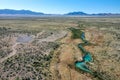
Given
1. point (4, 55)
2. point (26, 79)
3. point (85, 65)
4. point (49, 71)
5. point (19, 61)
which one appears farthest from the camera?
point (4, 55)

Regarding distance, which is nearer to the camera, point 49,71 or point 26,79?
point 26,79

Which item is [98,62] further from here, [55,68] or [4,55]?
[4,55]

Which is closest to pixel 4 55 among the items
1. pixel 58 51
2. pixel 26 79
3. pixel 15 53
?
pixel 15 53

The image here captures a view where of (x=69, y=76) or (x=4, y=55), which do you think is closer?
(x=69, y=76)

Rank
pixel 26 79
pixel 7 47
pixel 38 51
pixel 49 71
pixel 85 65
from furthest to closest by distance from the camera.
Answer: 1. pixel 7 47
2. pixel 38 51
3. pixel 85 65
4. pixel 49 71
5. pixel 26 79

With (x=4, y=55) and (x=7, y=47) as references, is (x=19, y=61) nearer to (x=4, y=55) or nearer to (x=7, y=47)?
(x=4, y=55)

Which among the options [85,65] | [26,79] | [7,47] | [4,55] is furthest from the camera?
[7,47]

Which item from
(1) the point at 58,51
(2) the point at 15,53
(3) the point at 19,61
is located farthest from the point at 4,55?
(1) the point at 58,51

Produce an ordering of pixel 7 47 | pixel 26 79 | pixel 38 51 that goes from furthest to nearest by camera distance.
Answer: pixel 7 47, pixel 38 51, pixel 26 79
